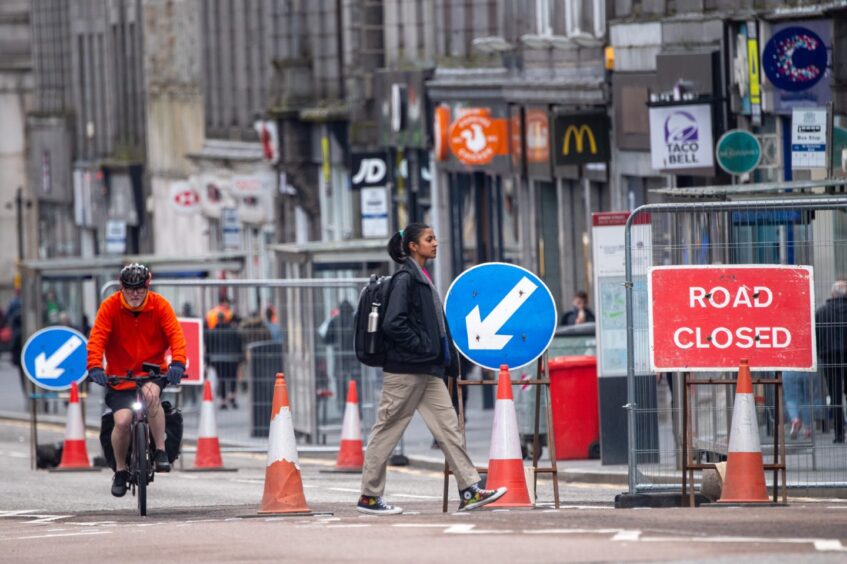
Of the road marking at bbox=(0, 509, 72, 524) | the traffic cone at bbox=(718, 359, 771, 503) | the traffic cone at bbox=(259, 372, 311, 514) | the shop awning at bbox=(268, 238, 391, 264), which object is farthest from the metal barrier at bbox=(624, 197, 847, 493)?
the shop awning at bbox=(268, 238, 391, 264)

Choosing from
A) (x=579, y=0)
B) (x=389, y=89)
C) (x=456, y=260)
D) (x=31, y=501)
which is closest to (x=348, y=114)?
(x=389, y=89)

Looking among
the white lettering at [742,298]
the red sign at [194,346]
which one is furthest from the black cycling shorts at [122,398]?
the red sign at [194,346]

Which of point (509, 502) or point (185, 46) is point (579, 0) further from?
point (185, 46)

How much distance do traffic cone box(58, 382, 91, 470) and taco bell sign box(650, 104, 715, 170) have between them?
31.1ft

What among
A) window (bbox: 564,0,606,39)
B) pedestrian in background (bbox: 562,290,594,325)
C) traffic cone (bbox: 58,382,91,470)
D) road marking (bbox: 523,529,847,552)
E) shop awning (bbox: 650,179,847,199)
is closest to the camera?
road marking (bbox: 523,529,847,552)

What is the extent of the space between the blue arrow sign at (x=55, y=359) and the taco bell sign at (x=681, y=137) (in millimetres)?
8971

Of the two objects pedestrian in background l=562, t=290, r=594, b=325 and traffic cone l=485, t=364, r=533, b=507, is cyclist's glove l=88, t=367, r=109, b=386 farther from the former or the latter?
pedestrian in background l=562, t=290, r=594, b=325

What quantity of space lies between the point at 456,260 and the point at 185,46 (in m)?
26.4

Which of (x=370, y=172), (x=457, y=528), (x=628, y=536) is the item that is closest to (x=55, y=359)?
(x=457, y=528)

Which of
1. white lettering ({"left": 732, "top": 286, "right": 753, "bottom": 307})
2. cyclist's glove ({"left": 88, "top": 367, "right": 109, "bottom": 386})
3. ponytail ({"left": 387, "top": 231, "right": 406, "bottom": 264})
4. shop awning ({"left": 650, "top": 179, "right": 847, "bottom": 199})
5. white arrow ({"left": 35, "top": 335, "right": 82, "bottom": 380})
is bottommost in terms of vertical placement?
Result: white arrow ({"left": 35, "top": 335, "right": 82, "bottom": 380})

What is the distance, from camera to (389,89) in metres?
48.7

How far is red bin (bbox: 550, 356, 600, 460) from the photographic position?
24.9 metres

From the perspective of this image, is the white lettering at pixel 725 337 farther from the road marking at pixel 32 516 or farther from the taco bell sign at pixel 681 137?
the taco bell sign at pixel 681 137

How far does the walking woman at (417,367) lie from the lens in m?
16.3
